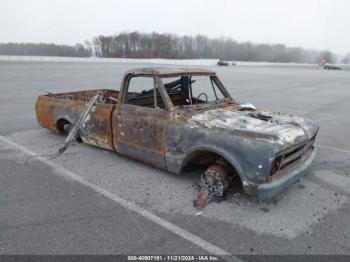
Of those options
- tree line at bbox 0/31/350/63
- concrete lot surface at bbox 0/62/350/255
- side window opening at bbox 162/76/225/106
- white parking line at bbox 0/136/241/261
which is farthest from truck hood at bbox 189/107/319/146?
tree line at bbox 0/31/350/63

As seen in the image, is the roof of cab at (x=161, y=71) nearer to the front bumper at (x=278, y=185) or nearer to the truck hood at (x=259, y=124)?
the truck hood at (x=259, y=124)

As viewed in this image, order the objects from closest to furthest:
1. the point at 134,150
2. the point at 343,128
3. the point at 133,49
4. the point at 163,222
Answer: the point at 163,222, the point at 134,150, the point at 343,128, the point at 133,49

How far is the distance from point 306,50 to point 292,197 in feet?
513

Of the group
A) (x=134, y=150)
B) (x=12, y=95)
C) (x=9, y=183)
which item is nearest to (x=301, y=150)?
(x=134, y=150)

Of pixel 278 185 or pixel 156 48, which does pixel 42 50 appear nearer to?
pixel 156 48

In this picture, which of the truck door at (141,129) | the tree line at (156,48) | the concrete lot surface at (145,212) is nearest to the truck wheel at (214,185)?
the concrete lot surface at (145,212)

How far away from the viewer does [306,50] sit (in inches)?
5694

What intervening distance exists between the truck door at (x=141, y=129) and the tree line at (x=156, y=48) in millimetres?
103057

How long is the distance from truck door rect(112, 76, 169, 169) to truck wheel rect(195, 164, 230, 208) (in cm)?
81

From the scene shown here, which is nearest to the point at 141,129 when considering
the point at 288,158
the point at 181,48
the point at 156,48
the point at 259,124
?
the point at 259,124

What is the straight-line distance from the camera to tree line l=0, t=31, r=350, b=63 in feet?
356

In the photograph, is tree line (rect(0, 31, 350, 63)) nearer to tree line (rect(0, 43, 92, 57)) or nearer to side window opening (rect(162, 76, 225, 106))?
tree line (rect(0, 43, 92, 57))

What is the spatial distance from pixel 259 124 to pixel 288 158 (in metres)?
0.57

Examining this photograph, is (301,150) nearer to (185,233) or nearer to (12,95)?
(185,233)
